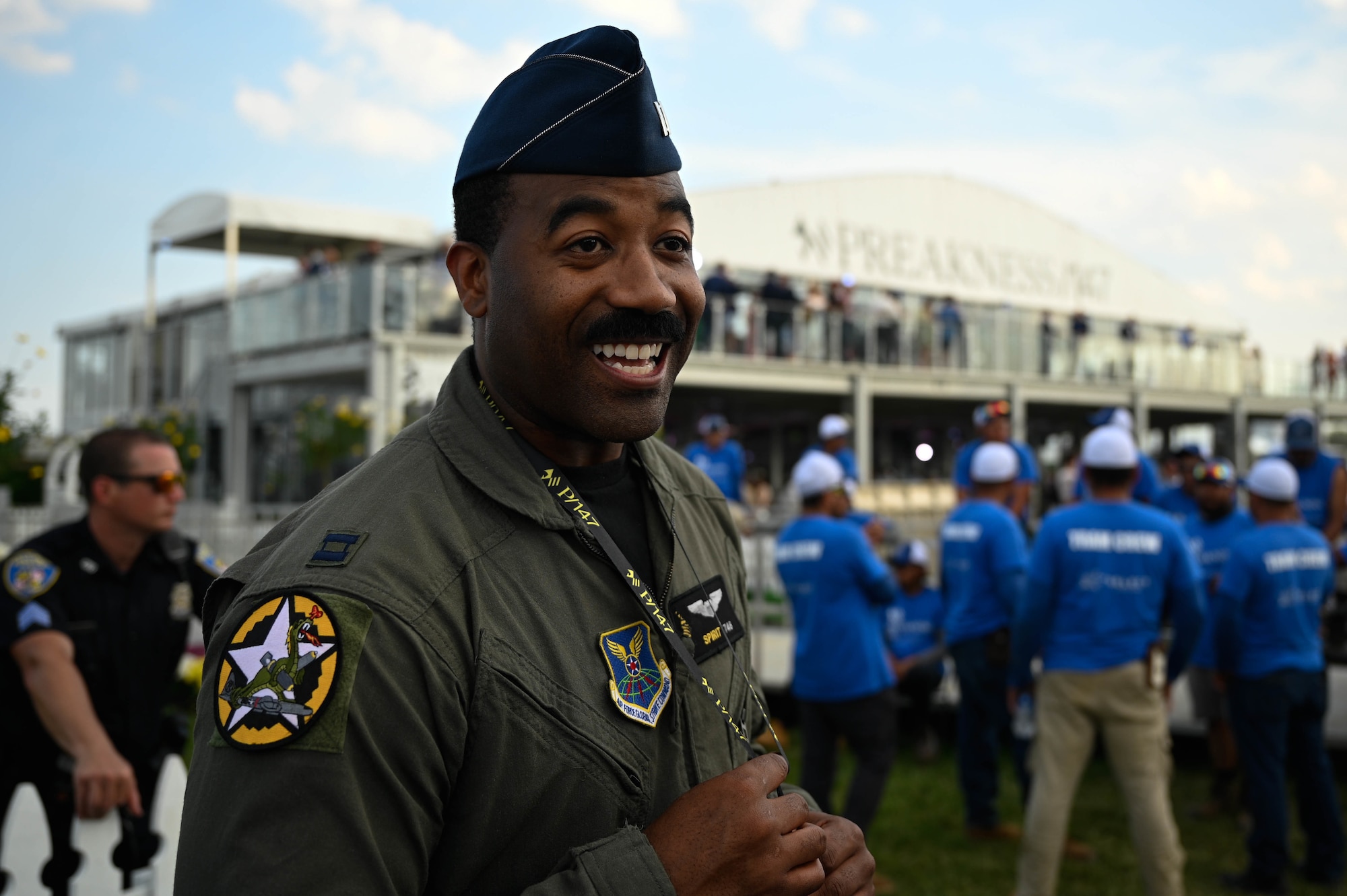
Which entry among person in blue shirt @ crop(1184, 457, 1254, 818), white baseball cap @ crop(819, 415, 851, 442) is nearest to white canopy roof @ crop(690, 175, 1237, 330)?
white baseball cap @ crop(819, 415, 851, 442)

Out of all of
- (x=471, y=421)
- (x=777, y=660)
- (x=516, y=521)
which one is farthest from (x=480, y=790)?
(x=777, y=660)

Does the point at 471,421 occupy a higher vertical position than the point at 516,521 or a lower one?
higher

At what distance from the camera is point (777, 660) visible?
9.88 m

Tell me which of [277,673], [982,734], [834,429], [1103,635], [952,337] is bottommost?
[982,734]

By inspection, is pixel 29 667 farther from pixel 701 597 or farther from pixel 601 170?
pixel 601 170

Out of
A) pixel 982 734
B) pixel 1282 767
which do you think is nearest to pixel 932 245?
pixel 982 734

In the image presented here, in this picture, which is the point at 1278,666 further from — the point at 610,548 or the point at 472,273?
the point at 472,273

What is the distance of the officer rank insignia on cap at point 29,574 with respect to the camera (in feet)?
12.7

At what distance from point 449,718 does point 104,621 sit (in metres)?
3.31

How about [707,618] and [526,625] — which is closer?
[526,625]

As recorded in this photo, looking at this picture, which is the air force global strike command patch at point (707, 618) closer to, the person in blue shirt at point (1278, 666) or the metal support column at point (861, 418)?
the person in blue shirt at point (1278, 666)

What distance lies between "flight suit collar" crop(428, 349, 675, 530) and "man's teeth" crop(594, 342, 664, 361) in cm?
18

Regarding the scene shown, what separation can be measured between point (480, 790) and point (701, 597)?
58 centimetres

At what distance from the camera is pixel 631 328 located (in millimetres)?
1622
